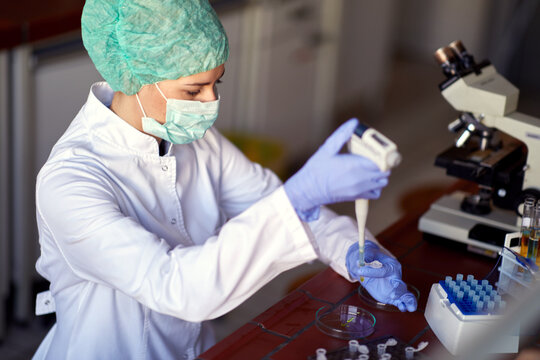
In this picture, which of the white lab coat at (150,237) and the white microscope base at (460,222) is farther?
the white microscope base at (460,222)

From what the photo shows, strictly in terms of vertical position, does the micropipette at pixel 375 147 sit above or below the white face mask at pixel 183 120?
above

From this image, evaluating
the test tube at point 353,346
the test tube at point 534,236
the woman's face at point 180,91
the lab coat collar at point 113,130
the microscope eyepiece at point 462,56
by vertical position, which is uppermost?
the microscope eyepiece at point 462,56

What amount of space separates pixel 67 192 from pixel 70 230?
8 centimetres

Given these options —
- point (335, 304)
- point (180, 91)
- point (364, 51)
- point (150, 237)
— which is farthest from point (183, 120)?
point (364, 51)

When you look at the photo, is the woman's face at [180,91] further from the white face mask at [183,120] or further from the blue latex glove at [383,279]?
the blue latex glove at [383,279]

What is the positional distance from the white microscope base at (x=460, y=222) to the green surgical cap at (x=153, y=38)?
0.77 metres

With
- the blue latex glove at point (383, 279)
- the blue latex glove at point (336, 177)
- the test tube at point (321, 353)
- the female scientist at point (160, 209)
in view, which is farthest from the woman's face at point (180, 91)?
the test tube at point (321, 353)

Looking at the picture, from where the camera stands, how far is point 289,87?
4.43 metres

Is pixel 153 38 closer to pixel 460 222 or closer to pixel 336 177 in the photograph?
pixel 336 177

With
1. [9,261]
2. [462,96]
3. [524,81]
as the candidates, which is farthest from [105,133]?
[524,81]

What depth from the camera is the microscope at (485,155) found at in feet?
6.04

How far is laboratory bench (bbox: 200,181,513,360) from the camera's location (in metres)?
1.52

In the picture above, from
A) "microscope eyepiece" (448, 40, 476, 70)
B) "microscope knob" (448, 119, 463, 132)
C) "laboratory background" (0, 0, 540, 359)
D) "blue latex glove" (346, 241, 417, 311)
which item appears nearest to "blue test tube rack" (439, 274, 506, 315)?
"blue latex glove" (346, 241, 417, 311)

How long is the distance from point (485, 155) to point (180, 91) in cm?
86
